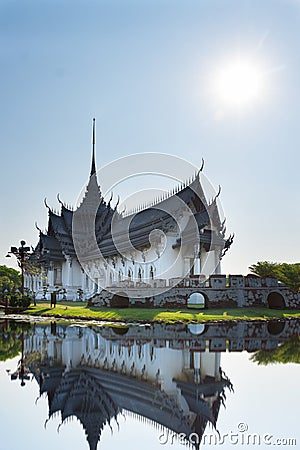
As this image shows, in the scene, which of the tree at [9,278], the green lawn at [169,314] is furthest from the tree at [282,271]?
the tree at [9,278]

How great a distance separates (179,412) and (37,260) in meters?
43.1

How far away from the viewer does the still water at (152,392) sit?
19.3 ft

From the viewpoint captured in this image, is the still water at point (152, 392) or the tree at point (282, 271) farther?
the tree at point (282, 271)

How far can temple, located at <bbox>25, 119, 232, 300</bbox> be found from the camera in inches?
1271

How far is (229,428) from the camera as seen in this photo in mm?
5965

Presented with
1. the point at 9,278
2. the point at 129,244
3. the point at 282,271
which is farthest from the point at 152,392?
the point at 9,278

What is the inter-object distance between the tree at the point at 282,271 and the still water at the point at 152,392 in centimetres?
2801

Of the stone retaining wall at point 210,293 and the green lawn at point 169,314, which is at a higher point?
the stone retaining wall at point 210,293

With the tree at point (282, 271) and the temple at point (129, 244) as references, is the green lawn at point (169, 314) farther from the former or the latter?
the tree at point (282, 271)

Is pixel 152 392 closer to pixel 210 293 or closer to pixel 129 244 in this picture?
pixel 210 293

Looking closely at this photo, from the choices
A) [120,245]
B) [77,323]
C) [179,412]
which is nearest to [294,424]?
[179,412]

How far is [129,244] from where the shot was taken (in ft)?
119

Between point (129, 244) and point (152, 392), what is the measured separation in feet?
92.9

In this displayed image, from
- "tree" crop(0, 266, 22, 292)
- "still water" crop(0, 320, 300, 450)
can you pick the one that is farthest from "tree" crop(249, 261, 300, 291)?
"tree" crop(0, 266, 22, 292)
